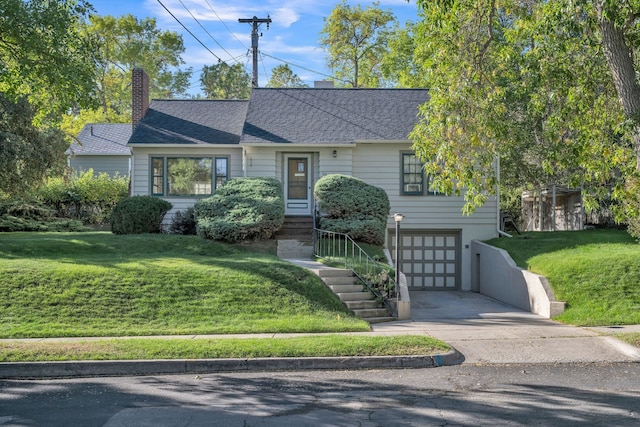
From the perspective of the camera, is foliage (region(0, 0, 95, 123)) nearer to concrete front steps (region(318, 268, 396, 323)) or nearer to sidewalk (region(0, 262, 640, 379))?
sidewalk (region(0, 262, 640, 379))

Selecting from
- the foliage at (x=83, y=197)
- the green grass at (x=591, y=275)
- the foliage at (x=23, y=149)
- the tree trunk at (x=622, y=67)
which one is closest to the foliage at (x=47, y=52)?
the foliage at (x=23, y=149)

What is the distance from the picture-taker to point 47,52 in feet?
47.8

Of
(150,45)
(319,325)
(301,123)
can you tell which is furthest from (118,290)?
(150,45)

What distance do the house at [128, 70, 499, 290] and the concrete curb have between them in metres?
11.8

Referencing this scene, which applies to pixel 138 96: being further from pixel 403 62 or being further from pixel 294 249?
pixel 403 62

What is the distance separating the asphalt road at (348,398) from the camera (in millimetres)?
6973

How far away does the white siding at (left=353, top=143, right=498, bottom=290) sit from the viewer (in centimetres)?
2177

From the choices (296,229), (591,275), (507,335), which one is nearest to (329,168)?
(296,229)

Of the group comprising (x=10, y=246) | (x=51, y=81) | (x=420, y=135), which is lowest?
(x=10, y=246)

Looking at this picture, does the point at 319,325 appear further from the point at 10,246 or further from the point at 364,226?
the point at 10,246

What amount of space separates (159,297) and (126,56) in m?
43.1

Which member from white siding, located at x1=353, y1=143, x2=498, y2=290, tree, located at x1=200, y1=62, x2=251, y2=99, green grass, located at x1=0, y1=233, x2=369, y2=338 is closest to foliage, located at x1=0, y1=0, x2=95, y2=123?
green grass, located at x1=0, y1=233, x2=369, y2=338

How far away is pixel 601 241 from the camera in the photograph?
19688mm

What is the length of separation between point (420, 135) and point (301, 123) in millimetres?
9665
